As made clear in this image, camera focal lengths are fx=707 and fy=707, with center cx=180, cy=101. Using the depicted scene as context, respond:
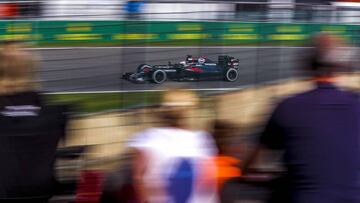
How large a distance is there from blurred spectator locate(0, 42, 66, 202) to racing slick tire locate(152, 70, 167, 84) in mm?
1318

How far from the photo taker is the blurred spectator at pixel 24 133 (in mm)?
3340

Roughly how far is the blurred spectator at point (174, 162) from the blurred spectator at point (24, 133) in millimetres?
559

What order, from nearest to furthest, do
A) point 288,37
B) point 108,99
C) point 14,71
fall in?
point 14,71, point 108,99, point 288,37

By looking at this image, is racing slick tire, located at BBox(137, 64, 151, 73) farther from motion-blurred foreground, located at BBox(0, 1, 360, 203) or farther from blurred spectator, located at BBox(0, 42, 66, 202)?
blurred spectator, located at BBox(0, 42, 66, 202)

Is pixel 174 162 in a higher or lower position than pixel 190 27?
lower

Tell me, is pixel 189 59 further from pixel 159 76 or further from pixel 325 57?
pixel 325 57

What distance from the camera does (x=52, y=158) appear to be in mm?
3445

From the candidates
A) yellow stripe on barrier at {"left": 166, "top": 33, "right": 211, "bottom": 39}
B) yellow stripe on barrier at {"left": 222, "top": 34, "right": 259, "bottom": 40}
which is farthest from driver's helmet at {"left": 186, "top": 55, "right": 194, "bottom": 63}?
yellow stripe on barrier at {"left": 222, "top": 34, "right": 259, "bottom": 40}

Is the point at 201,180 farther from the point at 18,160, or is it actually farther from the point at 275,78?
the point at 275,78

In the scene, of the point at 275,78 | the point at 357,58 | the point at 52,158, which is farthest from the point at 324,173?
the point at 357,58

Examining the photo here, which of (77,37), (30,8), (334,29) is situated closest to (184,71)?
(77,37)

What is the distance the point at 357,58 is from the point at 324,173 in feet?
9.22

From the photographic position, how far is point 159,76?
4.74 m

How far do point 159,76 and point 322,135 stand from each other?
198cm
